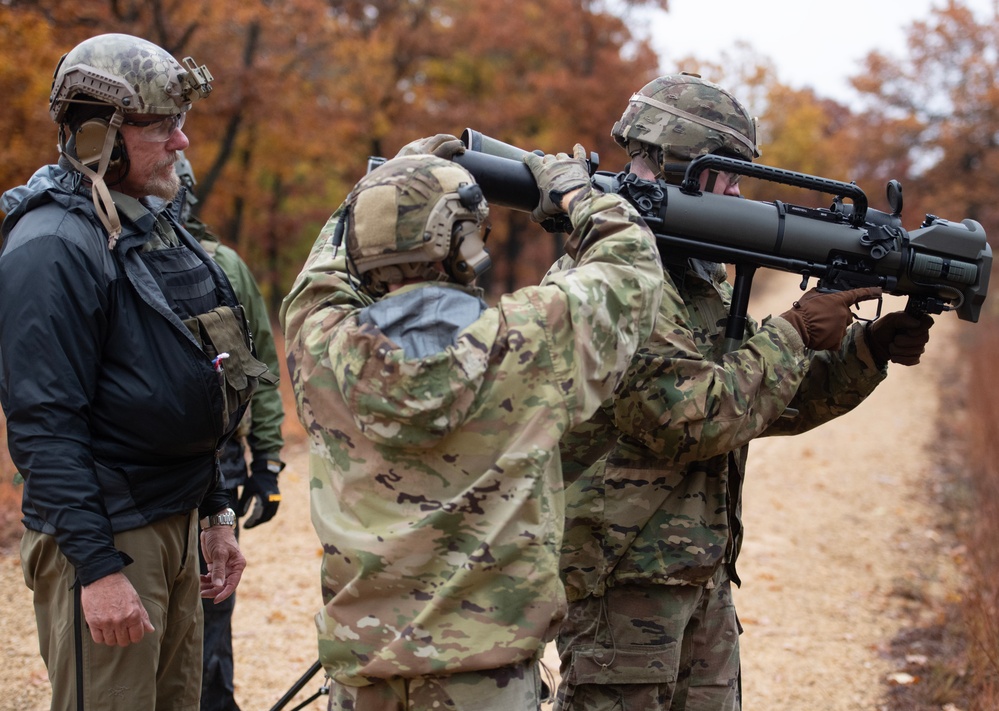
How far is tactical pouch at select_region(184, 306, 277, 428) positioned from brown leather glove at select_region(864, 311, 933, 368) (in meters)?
1.91

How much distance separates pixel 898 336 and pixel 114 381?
2.32 meters

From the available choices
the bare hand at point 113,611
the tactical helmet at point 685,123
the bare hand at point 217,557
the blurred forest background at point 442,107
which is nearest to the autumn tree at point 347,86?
the blurred forest background at point 442,107

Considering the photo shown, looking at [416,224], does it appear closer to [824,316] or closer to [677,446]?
[677,446]

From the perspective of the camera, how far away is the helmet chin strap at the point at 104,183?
2.51 metres

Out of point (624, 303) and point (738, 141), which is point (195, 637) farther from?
point (738, 141)

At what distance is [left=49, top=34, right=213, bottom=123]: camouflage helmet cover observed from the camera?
257 centimetres

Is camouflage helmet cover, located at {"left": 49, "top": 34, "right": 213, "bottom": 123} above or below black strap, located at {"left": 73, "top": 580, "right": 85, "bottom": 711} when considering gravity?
above

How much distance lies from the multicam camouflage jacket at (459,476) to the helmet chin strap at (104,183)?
2.55ft

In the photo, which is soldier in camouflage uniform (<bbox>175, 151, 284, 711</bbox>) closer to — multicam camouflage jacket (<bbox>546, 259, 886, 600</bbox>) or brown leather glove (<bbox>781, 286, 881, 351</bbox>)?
multicam camouflage jacket (<bbox>546, 259, 886, 600</bbox>)

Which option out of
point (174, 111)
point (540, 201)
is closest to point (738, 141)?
point (540, 201)

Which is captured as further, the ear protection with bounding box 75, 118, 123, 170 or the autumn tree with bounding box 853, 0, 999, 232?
the autumn tree with bounding box 853, 0, 999, 232

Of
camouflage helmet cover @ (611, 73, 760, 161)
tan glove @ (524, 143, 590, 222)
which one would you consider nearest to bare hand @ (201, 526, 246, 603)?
tan glove @ (524, 143, 590, 222)

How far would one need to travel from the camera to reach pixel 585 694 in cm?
287

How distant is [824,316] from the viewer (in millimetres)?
2770
